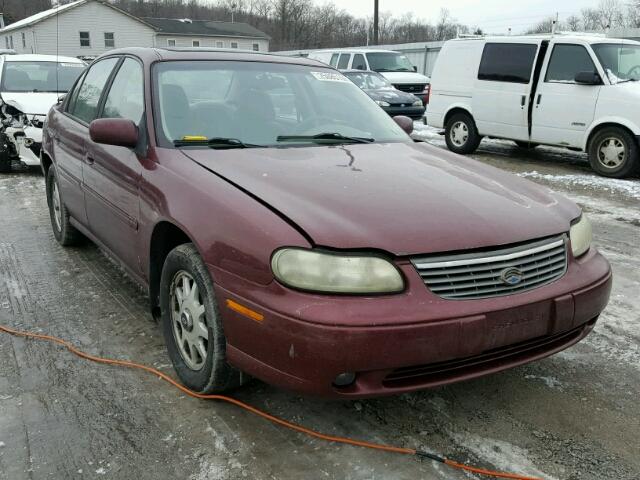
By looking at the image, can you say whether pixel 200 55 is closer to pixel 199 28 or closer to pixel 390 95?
pixel 390 95

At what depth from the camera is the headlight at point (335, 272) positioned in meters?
2.23

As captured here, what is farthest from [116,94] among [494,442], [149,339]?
[494,442]

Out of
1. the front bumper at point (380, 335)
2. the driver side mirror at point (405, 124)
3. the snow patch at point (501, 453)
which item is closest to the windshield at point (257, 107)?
the driver side mirror at point (405, 124)

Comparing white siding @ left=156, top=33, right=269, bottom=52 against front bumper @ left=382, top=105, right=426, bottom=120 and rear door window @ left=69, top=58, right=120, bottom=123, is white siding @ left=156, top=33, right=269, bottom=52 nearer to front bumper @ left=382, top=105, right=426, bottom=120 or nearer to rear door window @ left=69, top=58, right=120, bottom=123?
front bumper @ left=382, top=105, right=426, bottom=120

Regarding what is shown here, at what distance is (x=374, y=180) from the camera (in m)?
2.84

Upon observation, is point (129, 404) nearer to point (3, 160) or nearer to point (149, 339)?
point (149, 339)

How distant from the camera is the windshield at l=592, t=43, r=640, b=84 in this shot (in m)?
8.70

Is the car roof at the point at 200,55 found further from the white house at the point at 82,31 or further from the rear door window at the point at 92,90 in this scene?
the white house at the point at 82,31

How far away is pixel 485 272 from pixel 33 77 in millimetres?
9417

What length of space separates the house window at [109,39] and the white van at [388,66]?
114 feet

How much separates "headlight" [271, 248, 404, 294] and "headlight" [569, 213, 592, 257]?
3.41ft

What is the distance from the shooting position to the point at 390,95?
14.2 meters

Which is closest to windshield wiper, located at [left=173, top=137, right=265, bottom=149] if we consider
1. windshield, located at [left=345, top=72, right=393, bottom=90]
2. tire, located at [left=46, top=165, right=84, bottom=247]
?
tire, located at [left=46, top=165, right=84, bottom=247]

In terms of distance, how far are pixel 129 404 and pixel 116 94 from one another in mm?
2130
